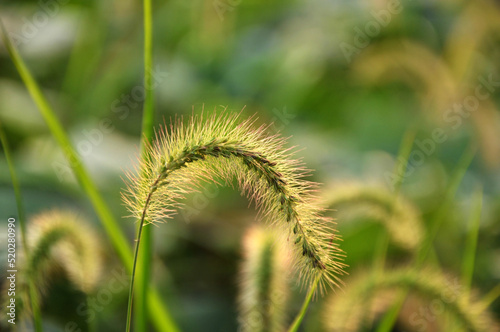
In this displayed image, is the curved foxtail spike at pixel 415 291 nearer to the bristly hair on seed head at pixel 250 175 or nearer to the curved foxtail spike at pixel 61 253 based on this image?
the bristly hair on seed head at pixel 250 175

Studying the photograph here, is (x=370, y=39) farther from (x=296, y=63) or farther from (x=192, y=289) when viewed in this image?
(x=192, y=289)

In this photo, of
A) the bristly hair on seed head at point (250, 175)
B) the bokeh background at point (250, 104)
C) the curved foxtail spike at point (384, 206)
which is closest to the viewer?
the bristly hair on seed head at point (250, 175)

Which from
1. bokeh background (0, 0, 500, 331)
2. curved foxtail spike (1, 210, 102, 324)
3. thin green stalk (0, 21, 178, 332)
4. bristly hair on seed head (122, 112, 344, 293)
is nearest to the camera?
bristly hair on seed head (122, 112, 344, 293)

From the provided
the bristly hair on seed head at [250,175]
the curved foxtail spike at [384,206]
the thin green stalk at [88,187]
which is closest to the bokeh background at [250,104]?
the curved foxtail spike at [384,206]

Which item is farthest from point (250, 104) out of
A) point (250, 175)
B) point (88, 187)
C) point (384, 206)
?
point (250, 175)

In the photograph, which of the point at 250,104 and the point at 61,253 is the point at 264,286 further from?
the point at 250,104

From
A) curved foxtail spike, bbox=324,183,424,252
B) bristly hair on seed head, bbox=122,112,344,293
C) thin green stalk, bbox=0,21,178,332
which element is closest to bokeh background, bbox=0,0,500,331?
curved foxtail spike, bbox=324,183,424,252

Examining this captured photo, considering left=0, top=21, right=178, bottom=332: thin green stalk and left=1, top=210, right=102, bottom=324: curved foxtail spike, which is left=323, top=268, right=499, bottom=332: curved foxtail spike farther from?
left=1, top=210, right=102, bottom=324: curved foxtail spike
